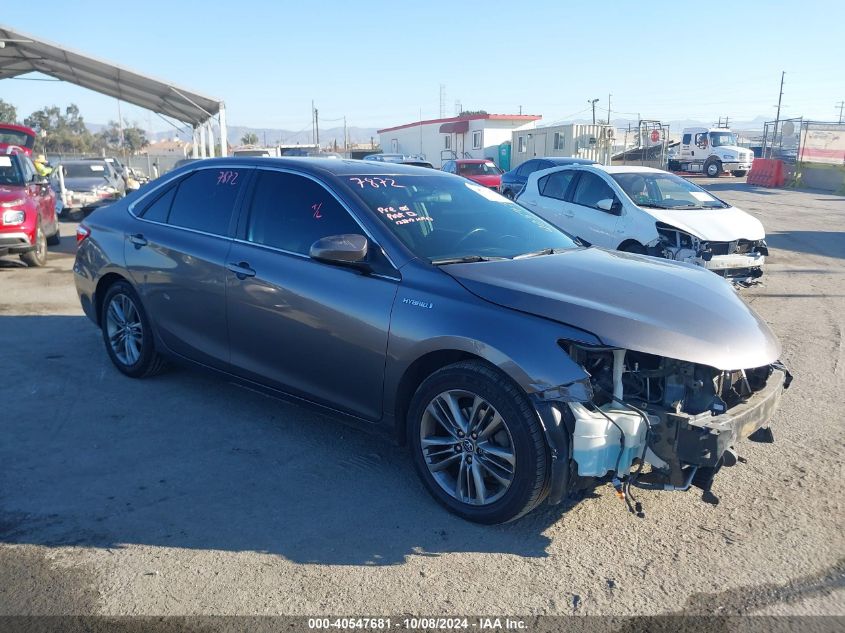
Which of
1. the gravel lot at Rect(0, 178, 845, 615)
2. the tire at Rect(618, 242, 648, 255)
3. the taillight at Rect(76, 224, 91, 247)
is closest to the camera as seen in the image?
the gravel lot at Rect(0, 178, 845, 615)

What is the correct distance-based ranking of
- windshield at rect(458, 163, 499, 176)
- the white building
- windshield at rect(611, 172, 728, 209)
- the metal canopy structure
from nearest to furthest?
windshield at rect(611, 172, 728, 209), the metal canopy structure, windshield at rect(458, 163, 499, 176), the white building

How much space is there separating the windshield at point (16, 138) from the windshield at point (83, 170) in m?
3.34

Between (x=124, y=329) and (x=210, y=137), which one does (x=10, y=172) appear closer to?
(x=124, y=329)

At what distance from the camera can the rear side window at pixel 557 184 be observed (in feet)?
36.2

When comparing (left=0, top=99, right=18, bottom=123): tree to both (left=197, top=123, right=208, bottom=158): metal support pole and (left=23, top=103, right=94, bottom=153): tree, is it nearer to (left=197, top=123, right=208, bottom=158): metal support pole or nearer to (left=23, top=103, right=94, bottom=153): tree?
(left=23, top=103, right=94, bottom=153): tree

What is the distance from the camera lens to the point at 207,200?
5125mm

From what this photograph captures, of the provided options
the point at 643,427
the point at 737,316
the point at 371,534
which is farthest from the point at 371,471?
the point at 737,316

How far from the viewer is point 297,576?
3.17m

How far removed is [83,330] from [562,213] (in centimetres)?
682

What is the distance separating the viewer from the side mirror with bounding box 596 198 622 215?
9.72 meters

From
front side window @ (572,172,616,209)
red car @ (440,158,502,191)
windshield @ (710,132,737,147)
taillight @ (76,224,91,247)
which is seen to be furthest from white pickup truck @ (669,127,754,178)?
taillight @ (76,224,91,247)

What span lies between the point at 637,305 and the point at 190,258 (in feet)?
10.0

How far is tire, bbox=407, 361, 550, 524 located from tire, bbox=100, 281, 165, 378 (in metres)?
2.69

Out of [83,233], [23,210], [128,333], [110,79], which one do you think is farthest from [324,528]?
[110,79]
